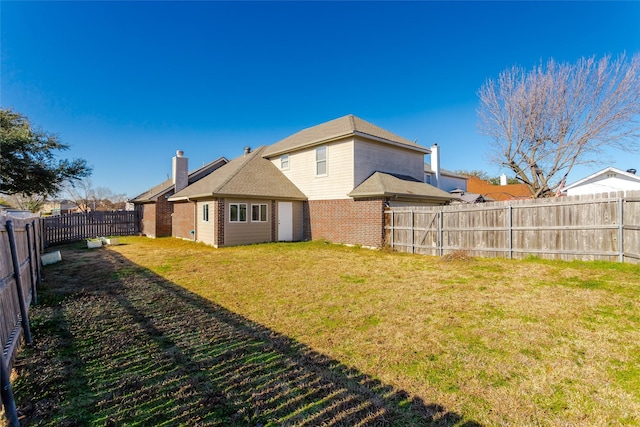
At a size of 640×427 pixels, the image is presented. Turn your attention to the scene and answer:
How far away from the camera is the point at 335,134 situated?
15.0 m

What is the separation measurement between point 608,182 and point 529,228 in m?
20.0

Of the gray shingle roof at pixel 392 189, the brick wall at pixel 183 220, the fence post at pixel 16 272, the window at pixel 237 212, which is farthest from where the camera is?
the brick wall at pixel 183 220

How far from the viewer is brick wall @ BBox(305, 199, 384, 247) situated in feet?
43.9

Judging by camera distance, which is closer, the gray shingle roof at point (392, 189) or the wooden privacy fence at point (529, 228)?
the wooden privacy fence at point (529, 228)

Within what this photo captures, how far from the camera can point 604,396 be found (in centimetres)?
284

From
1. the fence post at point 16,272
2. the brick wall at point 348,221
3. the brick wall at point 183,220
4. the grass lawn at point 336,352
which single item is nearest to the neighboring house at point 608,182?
the brick wall at point 348,221

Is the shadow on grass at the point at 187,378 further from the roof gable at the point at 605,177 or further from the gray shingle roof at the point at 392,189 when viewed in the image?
Result: the roof gable at the point at 605,177

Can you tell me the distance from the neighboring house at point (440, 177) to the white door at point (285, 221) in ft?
36.2

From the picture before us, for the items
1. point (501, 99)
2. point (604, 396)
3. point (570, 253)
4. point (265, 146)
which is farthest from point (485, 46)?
point (604, 396)

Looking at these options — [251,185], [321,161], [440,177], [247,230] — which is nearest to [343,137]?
[321,161]

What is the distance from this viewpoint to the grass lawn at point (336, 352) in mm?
2688

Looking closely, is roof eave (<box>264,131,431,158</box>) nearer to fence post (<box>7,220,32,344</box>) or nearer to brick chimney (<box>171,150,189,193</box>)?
brick chimney (<box>171,150,189,193</box>)

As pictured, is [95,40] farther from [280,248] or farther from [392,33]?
[392,33]

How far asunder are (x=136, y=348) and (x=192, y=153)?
1729 cm
